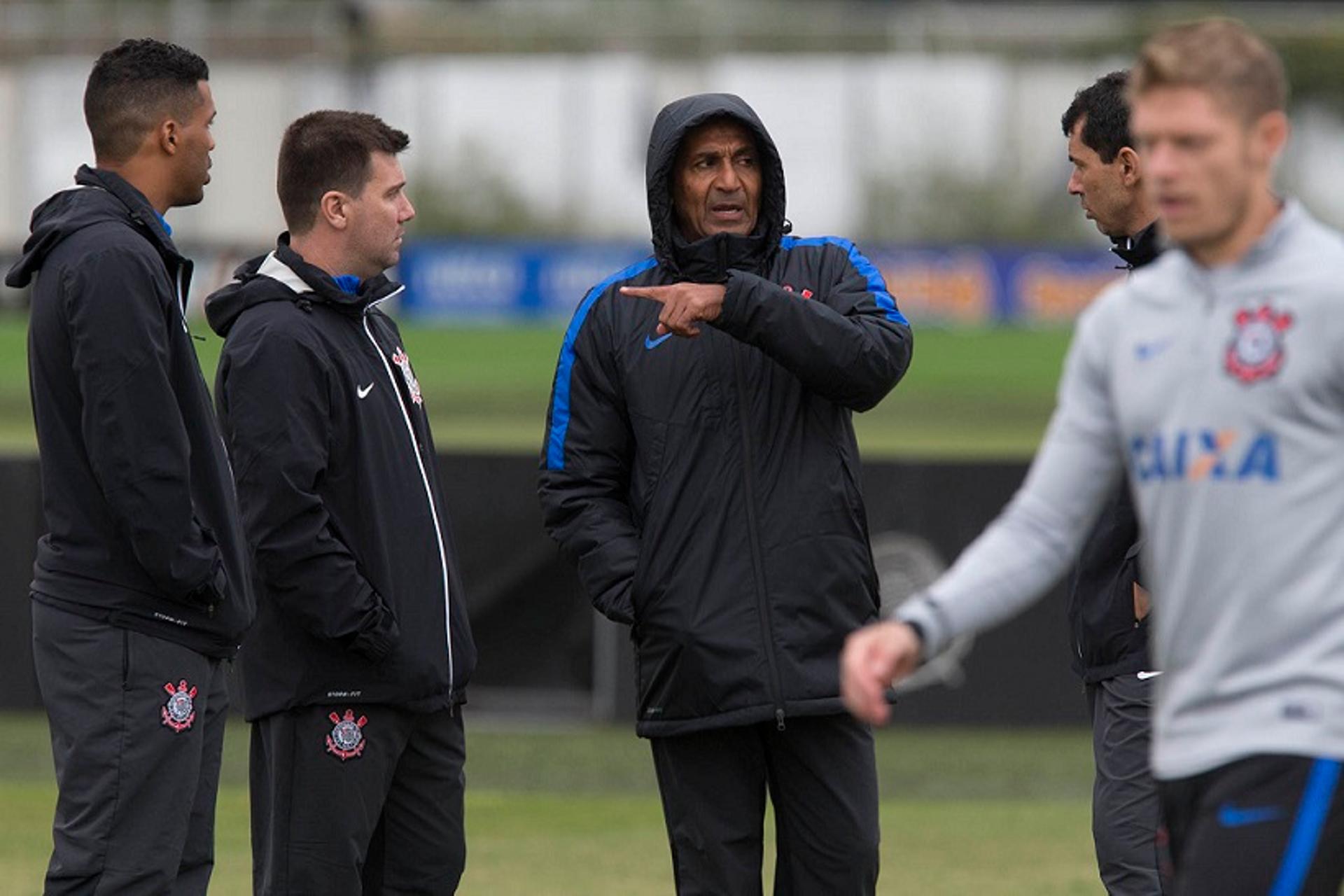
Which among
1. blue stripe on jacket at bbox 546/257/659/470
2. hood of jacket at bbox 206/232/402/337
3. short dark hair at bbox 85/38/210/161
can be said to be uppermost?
short dark hair at bbox 85/38/210/161

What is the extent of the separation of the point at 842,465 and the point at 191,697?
154 cm

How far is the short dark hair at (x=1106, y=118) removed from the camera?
542cm

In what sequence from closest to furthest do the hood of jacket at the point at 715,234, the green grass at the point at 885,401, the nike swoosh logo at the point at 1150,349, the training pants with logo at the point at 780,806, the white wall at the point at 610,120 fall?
the nike swoosh logo at the point at 1150,349 < the training pants with logo at the point at 780,806 < the hood of jacket at the point at 715,234 < the green grass at the point at 885,401 < the white wall at the point at 610,120

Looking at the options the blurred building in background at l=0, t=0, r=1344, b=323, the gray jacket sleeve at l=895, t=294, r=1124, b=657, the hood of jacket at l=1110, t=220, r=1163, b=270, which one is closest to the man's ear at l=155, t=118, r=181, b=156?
the hood of jacket at l=1110, t=220, r=1163, b=270

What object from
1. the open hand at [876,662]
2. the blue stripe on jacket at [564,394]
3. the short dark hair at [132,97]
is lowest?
the open hand at [876,662]

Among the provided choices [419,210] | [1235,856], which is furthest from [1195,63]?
[419,210]

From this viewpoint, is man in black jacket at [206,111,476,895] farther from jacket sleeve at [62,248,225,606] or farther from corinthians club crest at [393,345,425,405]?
jacket sleeve at [62,248,225,606]

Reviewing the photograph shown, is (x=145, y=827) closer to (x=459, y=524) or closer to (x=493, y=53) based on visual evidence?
(x=459, y=524)

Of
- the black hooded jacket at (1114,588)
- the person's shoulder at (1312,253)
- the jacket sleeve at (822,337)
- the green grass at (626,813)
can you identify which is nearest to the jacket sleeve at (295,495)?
the jacket sleeve at (822,337)

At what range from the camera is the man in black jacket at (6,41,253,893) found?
4.90 m

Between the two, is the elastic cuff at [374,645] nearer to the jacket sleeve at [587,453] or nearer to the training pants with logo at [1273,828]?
the jacket sleeve at [587,453]

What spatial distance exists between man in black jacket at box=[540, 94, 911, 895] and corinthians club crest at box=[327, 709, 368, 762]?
1.99 ft

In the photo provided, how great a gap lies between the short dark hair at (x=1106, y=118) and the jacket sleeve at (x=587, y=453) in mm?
1243

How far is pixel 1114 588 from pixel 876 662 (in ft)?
6.28
